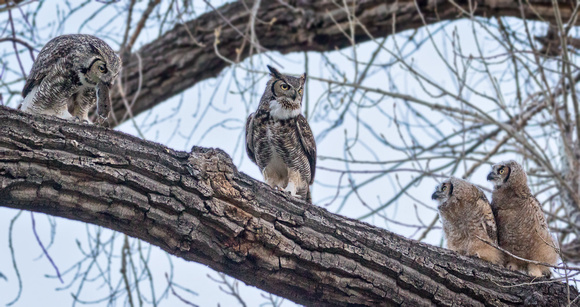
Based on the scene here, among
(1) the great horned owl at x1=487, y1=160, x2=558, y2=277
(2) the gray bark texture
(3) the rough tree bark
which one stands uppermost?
(2) the gray bark texture

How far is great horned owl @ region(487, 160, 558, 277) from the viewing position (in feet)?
12.1

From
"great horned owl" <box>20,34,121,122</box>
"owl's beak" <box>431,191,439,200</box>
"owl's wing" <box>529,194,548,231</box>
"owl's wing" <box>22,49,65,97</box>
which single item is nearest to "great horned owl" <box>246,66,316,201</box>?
"owl's beak" <box>431,191,439,200</box>

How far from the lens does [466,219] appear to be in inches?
151

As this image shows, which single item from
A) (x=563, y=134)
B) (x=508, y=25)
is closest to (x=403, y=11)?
(x=508, y=25)

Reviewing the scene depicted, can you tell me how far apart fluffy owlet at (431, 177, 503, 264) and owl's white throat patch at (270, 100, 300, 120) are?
1.14 m

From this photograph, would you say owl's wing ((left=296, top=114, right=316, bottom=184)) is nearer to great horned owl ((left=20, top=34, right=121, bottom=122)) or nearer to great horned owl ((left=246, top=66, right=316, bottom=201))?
great horned owl ((left=246, top=66, right=316, bottom=201))

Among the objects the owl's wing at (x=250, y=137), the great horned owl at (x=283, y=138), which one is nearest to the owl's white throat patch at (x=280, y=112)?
the great horned owl at (x=283, y=138)

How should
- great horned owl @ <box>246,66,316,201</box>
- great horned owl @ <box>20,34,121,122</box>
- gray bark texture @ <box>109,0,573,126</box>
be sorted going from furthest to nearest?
gray bark texture @ <box>109,0,573,126</box> → great horned owl @ <box>246,66,316,201</box> → great horned owl @ <box>20,34,121,122</box>

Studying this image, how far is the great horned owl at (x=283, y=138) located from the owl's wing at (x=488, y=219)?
1250mm

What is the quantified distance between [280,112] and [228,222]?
168cm

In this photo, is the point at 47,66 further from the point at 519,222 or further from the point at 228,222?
the point at 519,222

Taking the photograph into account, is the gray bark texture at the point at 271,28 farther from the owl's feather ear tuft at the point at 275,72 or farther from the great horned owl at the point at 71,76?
the great horned owl at the point at 71,76

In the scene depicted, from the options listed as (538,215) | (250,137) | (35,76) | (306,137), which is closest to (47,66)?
(35,76)

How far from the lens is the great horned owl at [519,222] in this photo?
12.1ft
